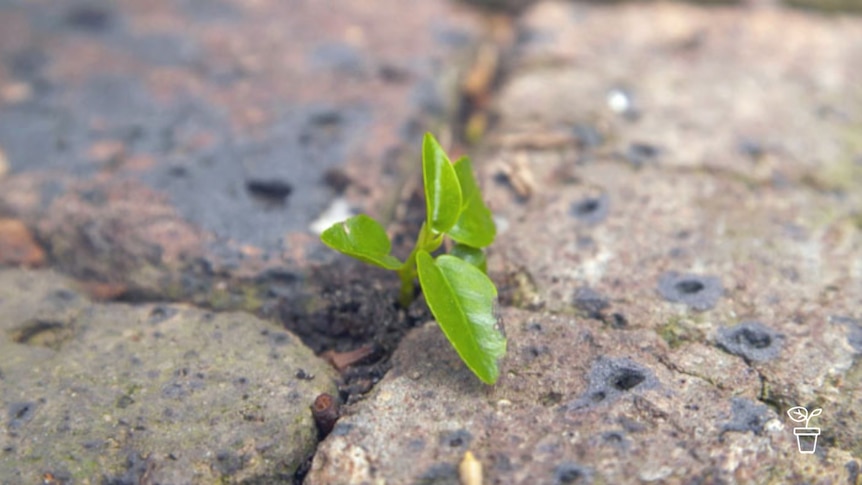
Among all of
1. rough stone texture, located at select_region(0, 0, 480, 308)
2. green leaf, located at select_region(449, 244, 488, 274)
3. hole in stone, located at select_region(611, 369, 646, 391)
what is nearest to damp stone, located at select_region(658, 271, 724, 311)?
hole in stone, located at select_region(611, 369, 646, 391)

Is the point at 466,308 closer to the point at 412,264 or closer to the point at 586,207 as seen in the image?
the point at 412,264

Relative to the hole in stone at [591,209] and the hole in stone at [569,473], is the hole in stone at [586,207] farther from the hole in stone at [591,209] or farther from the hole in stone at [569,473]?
the hole in stone at [569,473]

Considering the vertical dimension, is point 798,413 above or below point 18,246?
above

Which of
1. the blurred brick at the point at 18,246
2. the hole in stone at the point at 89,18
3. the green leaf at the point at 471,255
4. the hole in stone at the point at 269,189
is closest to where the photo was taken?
the green leaf at the point at 471,255

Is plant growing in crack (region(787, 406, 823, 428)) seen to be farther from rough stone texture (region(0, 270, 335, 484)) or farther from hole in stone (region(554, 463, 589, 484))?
rough stone texture (region(0, 270, 335, 484))

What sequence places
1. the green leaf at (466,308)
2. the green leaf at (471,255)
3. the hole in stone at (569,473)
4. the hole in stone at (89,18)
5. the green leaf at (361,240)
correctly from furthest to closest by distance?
1. the hole in stone at (89,18)
2. the green leaf at (471,255)
3. the green leaf at (361,240)
4. the green leaf at (466,308)
5. the hole in stone at (569,473)

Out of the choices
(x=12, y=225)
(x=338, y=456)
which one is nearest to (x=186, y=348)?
(x=338, y=456)

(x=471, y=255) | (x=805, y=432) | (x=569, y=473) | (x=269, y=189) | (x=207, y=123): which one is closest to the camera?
(x=569, y=473)

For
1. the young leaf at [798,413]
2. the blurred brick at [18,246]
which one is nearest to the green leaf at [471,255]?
the young leaf at [798,413]

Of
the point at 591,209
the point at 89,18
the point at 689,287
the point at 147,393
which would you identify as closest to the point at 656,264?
the point at 689,287
